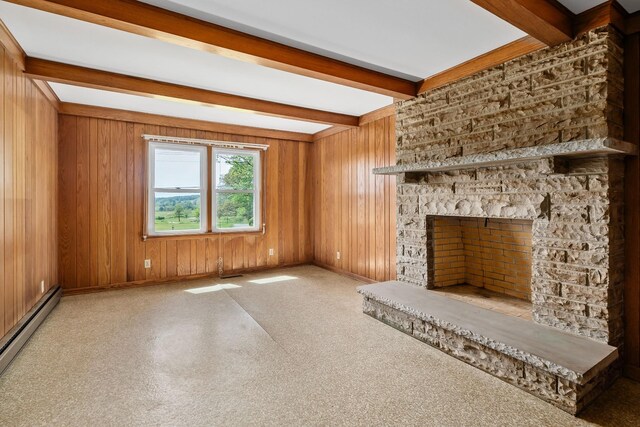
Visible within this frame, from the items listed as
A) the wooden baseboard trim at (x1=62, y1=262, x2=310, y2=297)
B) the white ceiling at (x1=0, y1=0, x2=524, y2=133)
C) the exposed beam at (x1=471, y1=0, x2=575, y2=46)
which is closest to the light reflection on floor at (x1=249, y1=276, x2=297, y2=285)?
the wooden baseboard trim at (x1=62, y1=262, x2=310, y2=297)

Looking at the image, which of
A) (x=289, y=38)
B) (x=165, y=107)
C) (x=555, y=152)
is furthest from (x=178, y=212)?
(x=555, y=152)

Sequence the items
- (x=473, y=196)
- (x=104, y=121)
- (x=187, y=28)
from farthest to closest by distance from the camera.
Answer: (x=104, y=121), (x=473, y=196), (x=187, y=28)

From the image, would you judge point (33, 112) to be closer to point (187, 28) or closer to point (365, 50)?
point (187, 28)

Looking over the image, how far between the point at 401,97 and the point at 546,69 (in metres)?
1.30

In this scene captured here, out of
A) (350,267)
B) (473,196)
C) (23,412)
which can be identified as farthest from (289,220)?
(23,412)

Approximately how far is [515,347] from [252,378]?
168 cm

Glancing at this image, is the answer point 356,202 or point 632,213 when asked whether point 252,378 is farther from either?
point 356,202

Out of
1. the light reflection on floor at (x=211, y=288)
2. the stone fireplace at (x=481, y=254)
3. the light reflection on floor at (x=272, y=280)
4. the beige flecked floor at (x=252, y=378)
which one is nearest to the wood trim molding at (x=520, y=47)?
the stone fireplace at (x=481, y=254)

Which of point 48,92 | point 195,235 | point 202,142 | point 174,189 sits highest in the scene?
point 48,92

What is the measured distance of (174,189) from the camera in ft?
15.6

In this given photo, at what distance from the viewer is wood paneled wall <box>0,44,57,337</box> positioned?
2.44m

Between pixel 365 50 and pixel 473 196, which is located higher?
pixel 365 50

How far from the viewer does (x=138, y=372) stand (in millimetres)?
2238

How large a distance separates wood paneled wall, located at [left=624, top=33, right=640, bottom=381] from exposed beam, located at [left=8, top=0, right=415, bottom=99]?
176cm
